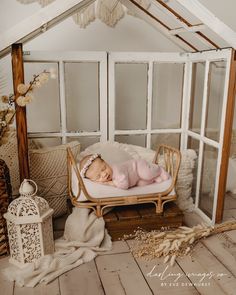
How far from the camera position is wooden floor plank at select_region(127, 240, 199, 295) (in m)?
1.69

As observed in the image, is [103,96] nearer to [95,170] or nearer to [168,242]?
[95,170]

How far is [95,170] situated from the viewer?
80.7 inches

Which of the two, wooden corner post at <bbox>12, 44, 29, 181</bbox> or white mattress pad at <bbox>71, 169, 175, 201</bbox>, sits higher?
wooden corner post at <bbox>12, 44, 29, 181</bbox>

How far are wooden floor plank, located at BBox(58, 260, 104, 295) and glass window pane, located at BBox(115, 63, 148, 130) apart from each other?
1254 millimetres

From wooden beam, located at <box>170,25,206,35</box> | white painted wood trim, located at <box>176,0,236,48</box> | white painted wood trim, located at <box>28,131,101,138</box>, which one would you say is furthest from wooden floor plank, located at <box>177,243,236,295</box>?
wooden beam, located at <box>170,25,206,35</box>

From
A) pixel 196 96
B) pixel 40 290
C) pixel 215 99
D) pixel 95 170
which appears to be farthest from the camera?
pixel 196 96

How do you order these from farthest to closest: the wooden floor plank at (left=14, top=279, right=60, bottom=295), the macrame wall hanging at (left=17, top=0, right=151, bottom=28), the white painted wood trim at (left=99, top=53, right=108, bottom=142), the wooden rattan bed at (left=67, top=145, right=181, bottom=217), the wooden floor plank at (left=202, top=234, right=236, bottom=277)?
the macrame wall hanging at (left=17, top=0, right=151, bottom=28) < the white painted wood trim at (left=99, top=53, right=108, bottom=142) < the wooden rattan bed at (left=67, top=145, right=181, bottom=217) < the wooden floor plank at (left=202, top=234, right=236, bottom=277) < the wooden floor plank at (left=14, top=279, right=60, bottom=295)

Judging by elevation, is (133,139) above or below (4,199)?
above

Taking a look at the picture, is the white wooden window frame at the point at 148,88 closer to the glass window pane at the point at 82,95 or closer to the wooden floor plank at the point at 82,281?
the glass window pane at the point at 82,95

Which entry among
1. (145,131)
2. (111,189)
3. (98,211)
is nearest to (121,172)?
(111,189)

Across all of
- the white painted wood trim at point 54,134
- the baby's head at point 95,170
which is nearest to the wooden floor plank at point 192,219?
the baby's head at point 95,170

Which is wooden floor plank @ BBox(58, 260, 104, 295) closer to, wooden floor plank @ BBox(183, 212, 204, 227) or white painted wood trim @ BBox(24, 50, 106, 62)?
wooden floor plank @ BBox(183, 212, 204, 227)

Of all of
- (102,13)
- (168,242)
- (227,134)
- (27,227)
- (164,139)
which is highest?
(102,13)

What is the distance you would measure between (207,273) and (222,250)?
284 mm
